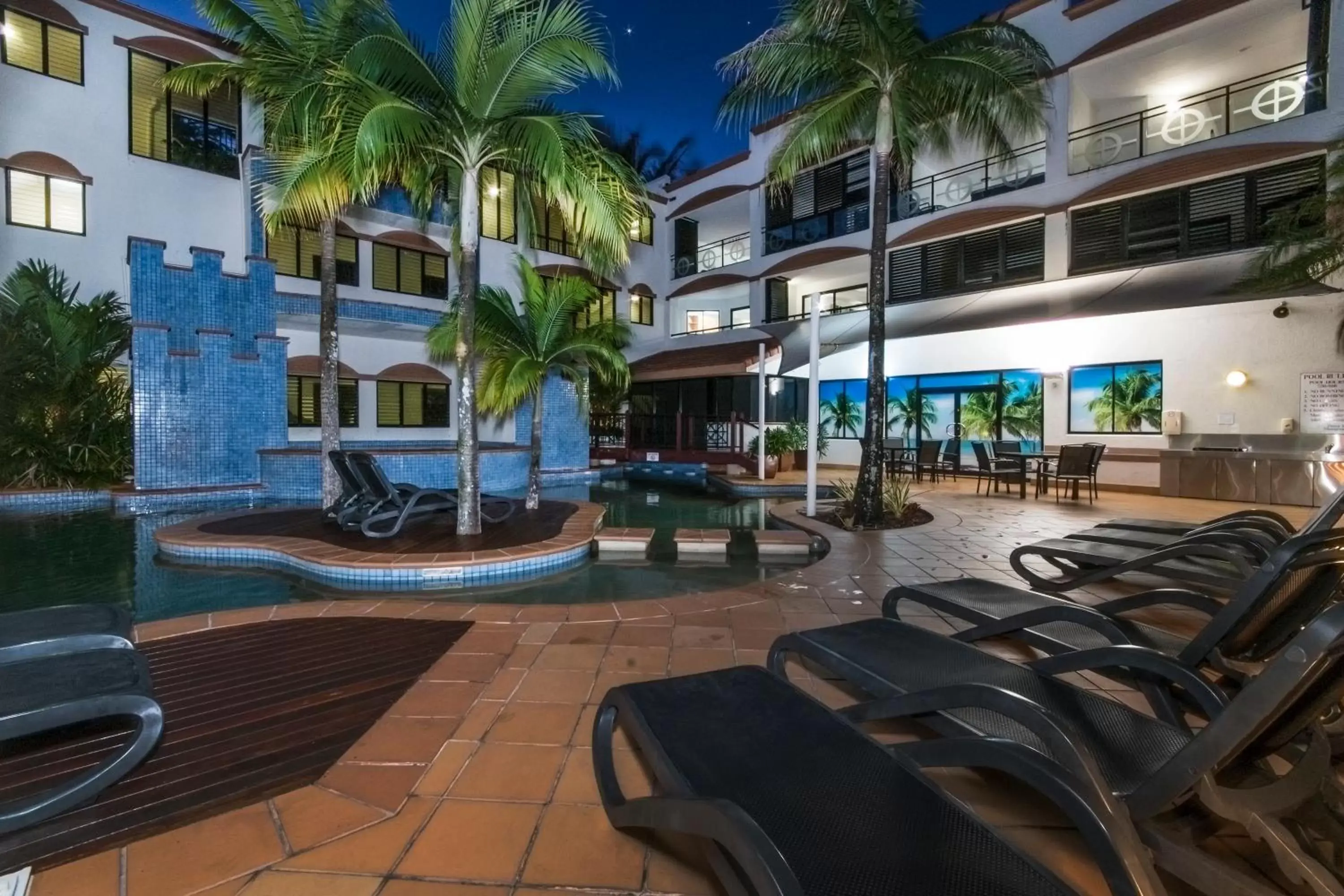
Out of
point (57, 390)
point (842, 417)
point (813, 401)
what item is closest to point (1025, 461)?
point (813, 401)

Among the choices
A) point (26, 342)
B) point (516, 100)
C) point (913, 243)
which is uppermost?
point (913, 243)

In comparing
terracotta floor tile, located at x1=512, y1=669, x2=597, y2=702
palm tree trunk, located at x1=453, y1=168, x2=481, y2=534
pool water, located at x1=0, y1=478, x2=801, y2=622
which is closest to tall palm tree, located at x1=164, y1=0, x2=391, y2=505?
palm tree trunk, located at x1=453, y1=168, x2=481, y2=534

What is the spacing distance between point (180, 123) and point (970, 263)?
2029cm

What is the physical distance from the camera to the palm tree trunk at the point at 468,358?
6.90m

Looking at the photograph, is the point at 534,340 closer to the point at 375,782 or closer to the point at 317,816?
the point at 375,782

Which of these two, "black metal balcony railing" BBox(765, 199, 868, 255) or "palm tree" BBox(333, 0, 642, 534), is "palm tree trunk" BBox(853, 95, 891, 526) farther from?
"black metal balcony railing" BBox(765, 199, 868, 255)

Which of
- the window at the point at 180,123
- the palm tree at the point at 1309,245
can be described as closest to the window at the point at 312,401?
the window at the point at 180,123

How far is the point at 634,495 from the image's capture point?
13.0 metres

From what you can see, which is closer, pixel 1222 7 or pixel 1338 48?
pixel 1338 48

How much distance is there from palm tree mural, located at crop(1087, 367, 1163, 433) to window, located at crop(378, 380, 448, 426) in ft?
58.1

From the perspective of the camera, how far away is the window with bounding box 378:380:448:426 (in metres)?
17.8

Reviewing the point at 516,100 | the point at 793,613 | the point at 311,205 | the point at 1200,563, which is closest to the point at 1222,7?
the point at 1200,563

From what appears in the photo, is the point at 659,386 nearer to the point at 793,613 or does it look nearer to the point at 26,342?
the point at 26,342

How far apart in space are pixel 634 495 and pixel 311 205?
25.4ft
